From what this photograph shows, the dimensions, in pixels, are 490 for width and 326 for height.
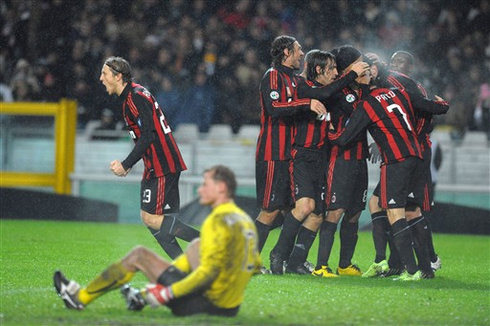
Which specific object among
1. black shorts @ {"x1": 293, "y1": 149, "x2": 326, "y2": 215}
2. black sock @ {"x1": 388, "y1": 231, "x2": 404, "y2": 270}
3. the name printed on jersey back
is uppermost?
the name printed on jersey back

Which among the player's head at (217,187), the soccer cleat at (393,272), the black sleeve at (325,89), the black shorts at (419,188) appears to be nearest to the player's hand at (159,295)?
the player's head at (217,187)

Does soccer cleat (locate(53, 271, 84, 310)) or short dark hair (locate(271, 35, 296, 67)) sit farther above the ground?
short dark hair (locate(271, 35, 296, 67))

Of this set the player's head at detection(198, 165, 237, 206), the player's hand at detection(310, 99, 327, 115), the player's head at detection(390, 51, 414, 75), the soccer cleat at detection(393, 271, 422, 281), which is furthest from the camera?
the player's head at detection(390, 51, 414, 75)

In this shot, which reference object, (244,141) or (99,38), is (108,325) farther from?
(99,38)

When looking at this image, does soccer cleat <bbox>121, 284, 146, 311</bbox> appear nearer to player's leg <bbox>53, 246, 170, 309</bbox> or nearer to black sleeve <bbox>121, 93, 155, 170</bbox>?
player's leg <bbox>53, 246, 170, 309</bbox>

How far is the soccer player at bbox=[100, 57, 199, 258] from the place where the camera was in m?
8.30

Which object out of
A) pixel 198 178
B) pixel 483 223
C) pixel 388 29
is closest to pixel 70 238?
pixel 198 178

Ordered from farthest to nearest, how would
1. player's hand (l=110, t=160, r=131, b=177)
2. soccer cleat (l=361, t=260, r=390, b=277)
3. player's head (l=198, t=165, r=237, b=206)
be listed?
soccer cleat (l=361, t=260, r=390, b=277) → player's hand (l=110, t=160, r=131, b=177) → player's head (l=198, t=165, r=237, b=206)

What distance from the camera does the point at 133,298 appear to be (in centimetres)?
618

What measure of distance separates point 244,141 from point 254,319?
29.8 ft

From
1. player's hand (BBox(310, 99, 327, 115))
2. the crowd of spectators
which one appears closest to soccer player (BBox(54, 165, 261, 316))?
player's hand (BBox(310, 99, 327, 115))

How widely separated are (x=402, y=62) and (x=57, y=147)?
784cm

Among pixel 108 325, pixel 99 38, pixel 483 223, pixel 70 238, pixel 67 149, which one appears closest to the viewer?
pixel 108 325

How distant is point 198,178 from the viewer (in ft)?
49.8
